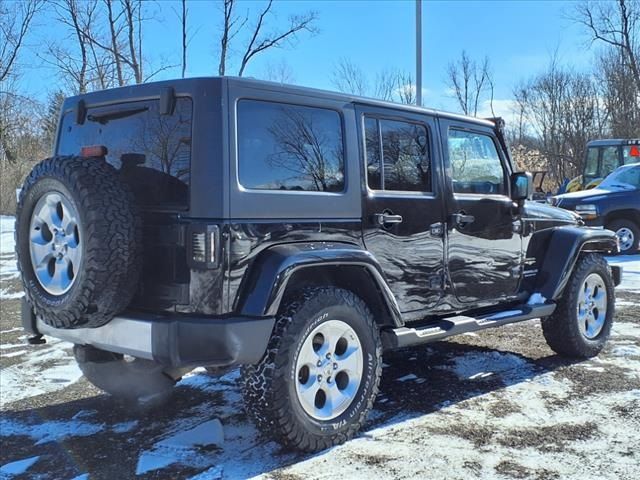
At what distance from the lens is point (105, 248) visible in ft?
9.99

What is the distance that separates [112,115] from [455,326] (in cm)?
257

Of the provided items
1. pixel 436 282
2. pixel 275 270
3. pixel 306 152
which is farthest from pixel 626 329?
pixel 275 270

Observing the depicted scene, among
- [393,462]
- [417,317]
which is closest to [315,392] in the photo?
[393,462]

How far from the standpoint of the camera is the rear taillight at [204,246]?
120 inches

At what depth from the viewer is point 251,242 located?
320 centimetres

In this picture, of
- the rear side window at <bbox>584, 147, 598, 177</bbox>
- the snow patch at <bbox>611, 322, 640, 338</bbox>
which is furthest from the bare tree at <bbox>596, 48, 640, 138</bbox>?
the snow patch at <bbox>611, 322, 640, 338</bbox>

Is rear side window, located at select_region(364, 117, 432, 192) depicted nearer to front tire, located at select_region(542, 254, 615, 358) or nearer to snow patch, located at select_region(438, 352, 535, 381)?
snow patch, located at select_region(438, 352, 535, 381)

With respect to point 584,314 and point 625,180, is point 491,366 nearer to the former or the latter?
point 584,314

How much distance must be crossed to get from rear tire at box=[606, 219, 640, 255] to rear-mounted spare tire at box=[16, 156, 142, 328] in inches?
454

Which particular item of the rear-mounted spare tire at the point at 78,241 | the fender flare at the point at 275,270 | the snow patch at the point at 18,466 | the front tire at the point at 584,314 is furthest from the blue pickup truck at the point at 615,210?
the snow patch at the point at 18,466

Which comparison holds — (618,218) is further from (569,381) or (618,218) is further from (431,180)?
(431,180)

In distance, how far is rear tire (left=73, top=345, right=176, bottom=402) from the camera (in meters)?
3.92

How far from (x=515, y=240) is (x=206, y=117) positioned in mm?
2886

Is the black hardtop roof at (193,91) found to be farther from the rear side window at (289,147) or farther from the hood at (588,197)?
the hood at (588,197)
